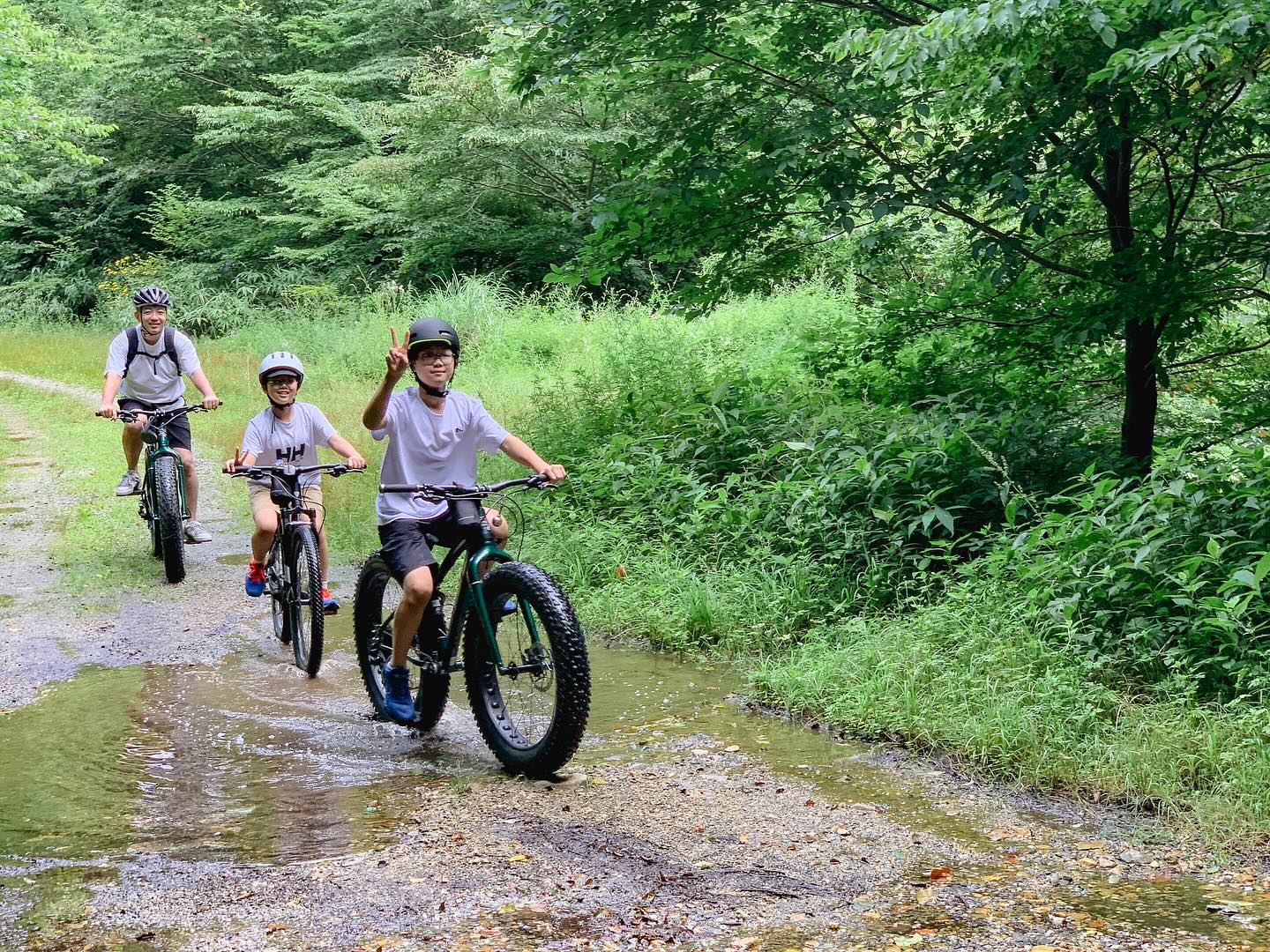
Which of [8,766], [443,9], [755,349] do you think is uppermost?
[443,9]

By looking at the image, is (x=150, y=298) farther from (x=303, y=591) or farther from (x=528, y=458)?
(x=528, y=458)

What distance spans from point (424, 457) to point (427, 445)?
0.21ft

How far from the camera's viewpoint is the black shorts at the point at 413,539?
5754 millimetres

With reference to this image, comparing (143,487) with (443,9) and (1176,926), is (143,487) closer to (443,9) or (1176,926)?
(1176,926)

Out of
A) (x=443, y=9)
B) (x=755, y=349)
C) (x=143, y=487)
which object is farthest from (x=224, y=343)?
(x=143, y=487)

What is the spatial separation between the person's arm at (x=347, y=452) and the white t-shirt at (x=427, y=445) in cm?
119

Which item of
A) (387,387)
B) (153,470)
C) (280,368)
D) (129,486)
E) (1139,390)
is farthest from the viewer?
(129,486)

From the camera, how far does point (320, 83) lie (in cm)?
2919

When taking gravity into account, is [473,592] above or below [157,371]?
below

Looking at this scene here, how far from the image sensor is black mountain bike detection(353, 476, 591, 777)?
5141mm

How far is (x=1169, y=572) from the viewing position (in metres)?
6.16

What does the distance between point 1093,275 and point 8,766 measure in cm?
731

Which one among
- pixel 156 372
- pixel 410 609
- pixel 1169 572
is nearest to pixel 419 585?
pixel 410 609

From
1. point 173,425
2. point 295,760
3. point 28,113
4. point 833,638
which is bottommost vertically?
point 295,760
